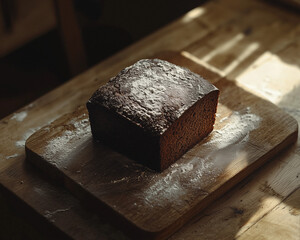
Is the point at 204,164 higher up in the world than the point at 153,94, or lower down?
lower down

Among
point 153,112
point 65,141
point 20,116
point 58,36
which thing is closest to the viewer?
point 153,112

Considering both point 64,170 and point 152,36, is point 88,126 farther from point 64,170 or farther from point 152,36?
point 152,36

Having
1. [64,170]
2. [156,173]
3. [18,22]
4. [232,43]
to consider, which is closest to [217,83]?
[232,43]

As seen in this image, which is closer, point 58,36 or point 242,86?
point 242,86

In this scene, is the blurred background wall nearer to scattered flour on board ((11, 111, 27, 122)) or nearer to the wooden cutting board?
scattered flour on board ((11, 111, 27, 122))

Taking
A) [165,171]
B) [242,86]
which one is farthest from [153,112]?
[242,86]

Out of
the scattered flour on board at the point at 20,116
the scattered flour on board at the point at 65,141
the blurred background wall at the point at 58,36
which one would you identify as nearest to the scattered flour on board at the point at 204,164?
the scattered flour on board at the point at 65,141

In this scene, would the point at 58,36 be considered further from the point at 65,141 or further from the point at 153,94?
the point at 153,94
